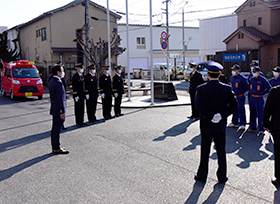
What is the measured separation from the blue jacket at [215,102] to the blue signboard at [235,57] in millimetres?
26158

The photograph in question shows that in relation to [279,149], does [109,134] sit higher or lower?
lower

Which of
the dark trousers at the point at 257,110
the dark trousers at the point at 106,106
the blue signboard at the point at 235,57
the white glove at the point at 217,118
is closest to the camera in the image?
the white glove at the point at 217,118

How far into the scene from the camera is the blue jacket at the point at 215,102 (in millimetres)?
4855

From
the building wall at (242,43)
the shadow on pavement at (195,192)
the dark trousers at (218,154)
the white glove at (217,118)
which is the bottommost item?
the shadow on pavement at (195,192)

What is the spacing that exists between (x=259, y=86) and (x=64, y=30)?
26.0 meters

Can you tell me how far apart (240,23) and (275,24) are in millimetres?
4285

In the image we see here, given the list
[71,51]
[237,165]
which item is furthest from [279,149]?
[71,51]

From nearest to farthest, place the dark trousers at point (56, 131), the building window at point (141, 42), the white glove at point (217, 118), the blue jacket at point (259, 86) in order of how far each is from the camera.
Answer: the white glove at point (217, 118) < the dark trousers at point (56, 131) < the blue jacket at point (259, 86) < the building window at point (141, 42)

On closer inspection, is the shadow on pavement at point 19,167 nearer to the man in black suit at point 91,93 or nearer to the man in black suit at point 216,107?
the man in black suit at point 216,107

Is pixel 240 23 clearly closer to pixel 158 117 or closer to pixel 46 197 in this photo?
pixel 158 117

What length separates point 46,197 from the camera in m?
4.62

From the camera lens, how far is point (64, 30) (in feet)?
102

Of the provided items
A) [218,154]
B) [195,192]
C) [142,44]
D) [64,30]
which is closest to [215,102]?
[218,154]

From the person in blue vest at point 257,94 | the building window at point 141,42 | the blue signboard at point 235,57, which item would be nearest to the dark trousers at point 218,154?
the person in blue vest at point 257,94
